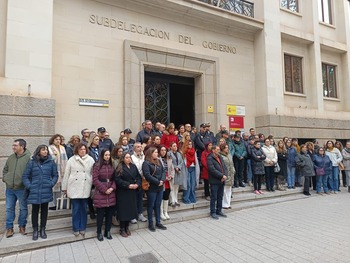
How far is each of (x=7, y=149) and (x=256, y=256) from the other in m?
6.01

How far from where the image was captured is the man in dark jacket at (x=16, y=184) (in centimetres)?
553

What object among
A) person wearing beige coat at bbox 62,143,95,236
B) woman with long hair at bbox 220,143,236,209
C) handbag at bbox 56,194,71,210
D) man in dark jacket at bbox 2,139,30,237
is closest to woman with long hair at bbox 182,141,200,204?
woman with long hair at bbox 220,143,236,209

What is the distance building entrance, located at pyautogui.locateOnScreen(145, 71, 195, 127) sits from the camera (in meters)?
10.4

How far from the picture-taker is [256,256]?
464cm

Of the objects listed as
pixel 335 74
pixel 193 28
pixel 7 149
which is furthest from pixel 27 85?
pixel 335 74

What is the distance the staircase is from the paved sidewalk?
16 cm

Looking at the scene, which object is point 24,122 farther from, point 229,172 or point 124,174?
point 229,172

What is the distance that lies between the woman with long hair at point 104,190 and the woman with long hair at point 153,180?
30.7 inches

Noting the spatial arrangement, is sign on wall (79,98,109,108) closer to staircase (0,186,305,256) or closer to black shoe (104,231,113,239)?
staircase (0,186,305,256)

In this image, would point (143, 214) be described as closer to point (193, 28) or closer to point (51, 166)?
point (51, 166)

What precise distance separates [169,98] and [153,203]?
560cm

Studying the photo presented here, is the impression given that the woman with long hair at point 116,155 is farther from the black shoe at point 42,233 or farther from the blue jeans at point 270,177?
the blue jeans at point 270,177

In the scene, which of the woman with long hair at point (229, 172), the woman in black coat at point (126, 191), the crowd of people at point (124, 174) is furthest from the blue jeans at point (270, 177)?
the woman in black coat at point (126, 191)

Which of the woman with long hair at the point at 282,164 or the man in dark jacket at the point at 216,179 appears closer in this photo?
the man in dark jacket at the point at 216,179
